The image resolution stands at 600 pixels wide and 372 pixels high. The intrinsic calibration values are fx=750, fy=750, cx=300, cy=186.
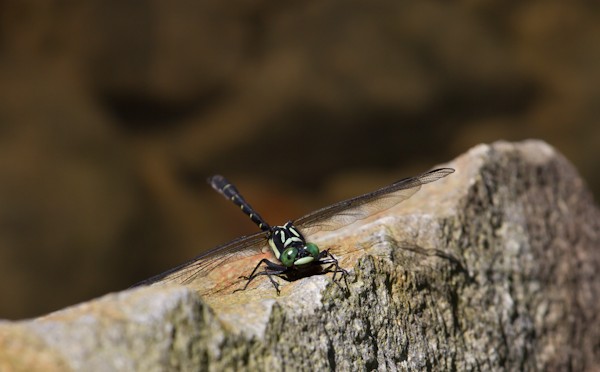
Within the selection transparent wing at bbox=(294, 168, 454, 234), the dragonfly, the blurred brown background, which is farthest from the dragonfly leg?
the blurred brown background

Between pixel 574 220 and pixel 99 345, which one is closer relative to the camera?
pixel 99 345

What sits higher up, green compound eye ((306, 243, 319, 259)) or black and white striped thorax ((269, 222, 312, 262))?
black and white striped thorax ((269, 222, 312, 262))

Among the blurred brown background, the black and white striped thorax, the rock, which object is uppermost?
the blurred brown background

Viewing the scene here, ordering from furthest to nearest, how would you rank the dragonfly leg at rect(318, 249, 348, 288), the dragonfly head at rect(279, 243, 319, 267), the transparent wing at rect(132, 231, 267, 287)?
the transparent wing at rect(132, 231, 267, 287) < the dragonfly head at rect(279, 243, 319, 267) < the dragonfly leg at rect(318, 249, 348, 288)

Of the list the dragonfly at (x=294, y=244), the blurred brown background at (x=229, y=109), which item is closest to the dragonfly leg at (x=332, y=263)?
the dragonfly at (x=294, y=244)

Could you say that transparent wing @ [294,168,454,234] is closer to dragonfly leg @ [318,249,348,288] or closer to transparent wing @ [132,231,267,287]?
transparent wing @ [132,231,267,287]

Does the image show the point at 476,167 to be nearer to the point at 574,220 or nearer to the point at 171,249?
the point at 574,220

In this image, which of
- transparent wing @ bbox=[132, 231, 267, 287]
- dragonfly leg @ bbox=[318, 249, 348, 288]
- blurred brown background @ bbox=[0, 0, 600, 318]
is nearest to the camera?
dragonfly leg @ bbox=[318, 249, 348, 288]

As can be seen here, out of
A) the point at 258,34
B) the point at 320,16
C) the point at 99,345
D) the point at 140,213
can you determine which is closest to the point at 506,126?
the point at 320,16
